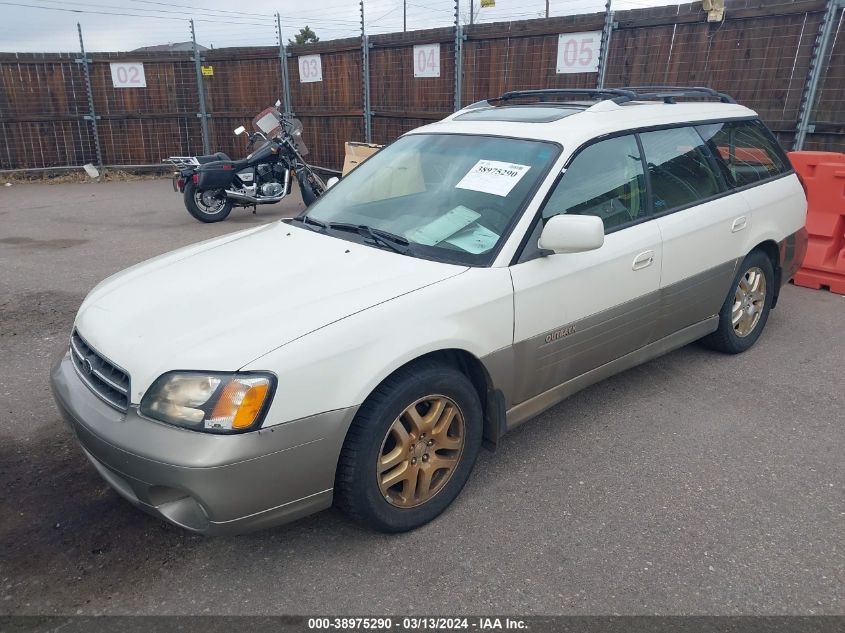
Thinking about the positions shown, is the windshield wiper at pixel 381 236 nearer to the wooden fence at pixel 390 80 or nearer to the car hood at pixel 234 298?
the car hood at pixel 234 298

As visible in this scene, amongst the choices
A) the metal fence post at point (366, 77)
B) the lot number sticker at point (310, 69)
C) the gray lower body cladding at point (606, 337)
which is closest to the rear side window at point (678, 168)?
the gray lower body cladding at point (606, 337)

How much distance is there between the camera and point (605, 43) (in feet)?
28.7

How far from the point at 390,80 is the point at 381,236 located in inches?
365

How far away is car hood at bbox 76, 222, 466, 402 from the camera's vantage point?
2.44 metres

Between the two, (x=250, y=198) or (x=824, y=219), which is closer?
(x=824, y=219)

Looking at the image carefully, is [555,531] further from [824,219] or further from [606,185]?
[824,219]

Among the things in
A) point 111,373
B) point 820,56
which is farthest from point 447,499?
point 820,56

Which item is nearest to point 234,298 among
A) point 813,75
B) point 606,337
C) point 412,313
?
point 412,313

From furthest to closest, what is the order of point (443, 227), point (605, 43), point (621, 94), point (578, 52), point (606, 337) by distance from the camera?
point (578, 52) → point (605, 43) → point (621, 94) → point (606, 337) → point (443, 227)

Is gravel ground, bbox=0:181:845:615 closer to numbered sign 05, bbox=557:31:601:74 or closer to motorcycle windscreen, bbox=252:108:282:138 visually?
numbered sign 05, bbox=557:31:601:74

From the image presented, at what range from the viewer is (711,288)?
13.7 feet

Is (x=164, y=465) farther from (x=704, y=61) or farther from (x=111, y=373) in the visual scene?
(x=704, y=61)

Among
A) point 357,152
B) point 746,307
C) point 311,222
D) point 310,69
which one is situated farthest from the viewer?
point 310,69

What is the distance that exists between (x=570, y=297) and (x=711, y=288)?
1.46 m
